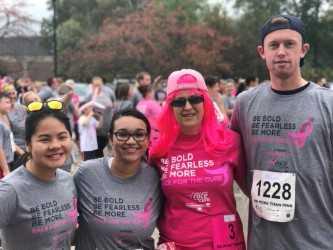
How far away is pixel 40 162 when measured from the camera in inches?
109

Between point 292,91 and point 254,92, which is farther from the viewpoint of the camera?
point 254,92

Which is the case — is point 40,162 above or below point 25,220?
above

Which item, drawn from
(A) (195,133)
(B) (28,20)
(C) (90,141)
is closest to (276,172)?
(A) (195,133)

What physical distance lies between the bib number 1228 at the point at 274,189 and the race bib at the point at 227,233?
311mm

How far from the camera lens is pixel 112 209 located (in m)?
3.00

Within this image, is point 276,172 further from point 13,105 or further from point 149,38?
point 149,38

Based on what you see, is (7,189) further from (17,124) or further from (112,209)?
(17,124)

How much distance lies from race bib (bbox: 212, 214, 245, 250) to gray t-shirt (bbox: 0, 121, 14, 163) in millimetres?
3803

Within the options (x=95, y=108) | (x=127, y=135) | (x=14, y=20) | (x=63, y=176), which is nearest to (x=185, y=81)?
(x=127, y=135)

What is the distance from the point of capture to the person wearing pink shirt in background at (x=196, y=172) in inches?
123

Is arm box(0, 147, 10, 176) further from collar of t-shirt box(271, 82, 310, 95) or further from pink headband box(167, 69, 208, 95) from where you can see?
collar of t-shirt box(271, 82, 310, 95)

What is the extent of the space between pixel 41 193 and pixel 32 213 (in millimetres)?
117

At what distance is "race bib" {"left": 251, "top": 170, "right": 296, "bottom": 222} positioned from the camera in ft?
9.29

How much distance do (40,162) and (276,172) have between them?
1237 mm
